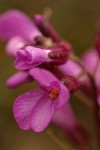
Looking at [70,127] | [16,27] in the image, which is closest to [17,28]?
[16,27]

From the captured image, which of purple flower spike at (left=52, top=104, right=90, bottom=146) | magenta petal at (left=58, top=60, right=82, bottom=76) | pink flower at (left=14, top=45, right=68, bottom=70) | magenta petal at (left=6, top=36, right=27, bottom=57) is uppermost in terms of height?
magenta petal at (left=6, top=36, right=27, bottom=57)

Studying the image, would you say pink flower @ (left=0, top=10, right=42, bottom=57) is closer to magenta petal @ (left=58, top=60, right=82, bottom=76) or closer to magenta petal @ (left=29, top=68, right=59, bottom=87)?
magenta petal @ (left=58, top=60, right=82, bottom=76)

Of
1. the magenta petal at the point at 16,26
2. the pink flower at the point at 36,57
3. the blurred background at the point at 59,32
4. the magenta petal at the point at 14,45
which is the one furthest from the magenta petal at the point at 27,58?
the blurred background at the point at 59,32

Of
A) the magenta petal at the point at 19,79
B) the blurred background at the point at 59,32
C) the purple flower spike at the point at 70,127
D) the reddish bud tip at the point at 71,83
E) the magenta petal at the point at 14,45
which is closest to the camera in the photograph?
the reddish bud tip at the point at 71,83

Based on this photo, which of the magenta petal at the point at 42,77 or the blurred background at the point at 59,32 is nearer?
the magenta petal at the point at 42,77

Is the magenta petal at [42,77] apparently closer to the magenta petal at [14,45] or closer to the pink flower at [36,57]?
the pink flower at [36,57]

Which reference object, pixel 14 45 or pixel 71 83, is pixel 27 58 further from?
pixel 14 45

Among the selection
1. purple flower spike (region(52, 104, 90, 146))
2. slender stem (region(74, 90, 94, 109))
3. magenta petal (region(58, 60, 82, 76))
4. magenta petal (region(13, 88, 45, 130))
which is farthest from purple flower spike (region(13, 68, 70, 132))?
purple flower spike (region(52, 104, 90, 146))

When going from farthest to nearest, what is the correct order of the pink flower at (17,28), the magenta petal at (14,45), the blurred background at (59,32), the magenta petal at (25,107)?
the blurred background at (59,32) < the pink flower at (17,28) < the magenta petal at (14,45) < the magenta petal at (25,107)
